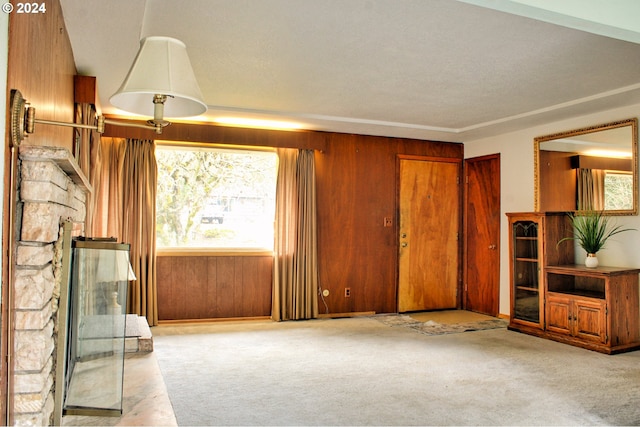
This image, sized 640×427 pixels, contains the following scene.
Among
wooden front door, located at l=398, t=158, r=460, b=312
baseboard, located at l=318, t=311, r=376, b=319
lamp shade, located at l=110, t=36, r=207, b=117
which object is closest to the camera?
lamp shade, located at l=110, t=36, r=207, b=117

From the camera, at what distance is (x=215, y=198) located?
562 cm

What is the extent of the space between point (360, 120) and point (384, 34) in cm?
238

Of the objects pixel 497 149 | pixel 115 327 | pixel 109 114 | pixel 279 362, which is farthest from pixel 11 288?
pixel 497 149

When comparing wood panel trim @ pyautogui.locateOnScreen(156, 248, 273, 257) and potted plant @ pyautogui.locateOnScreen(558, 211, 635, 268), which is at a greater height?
potted plant @ pyautogui.locateOnScreen(558, 211, 635, 268)

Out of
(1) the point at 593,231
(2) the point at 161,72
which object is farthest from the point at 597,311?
(2) the point at 161,72

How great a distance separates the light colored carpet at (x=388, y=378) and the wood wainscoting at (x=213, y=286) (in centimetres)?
37

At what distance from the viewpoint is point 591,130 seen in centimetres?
494

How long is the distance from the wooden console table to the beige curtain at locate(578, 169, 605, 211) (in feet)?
2.13

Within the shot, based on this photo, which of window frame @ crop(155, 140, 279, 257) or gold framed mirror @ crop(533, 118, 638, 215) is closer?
gold framed mirror @ crop(533, 118, 638, 215)

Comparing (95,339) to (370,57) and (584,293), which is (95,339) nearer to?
(370,57)

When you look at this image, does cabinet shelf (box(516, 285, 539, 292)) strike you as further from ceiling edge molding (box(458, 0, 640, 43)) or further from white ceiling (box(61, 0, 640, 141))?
ceiling edge molding (box(458, 0, 640, 43))

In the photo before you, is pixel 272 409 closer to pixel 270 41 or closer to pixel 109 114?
pixel 270 41

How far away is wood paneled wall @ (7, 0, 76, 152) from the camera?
1.46 m

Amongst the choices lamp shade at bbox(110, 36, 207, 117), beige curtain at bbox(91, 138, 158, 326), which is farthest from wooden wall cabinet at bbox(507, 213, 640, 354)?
lamp shade at bbox(110, 36, 207, 117)
